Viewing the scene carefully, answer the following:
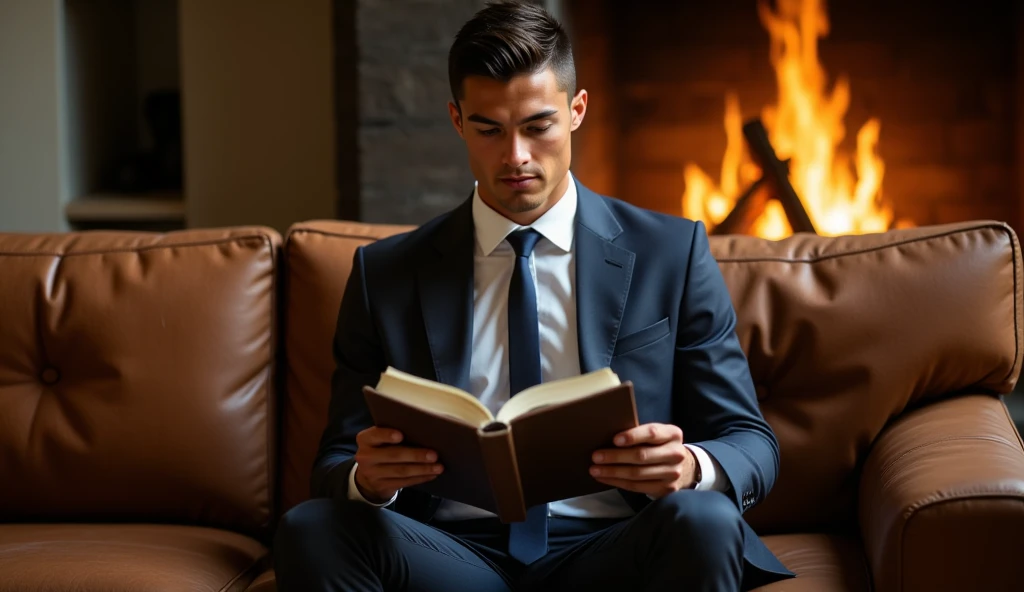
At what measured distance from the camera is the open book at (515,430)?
1280mm

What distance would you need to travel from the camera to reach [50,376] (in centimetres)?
200

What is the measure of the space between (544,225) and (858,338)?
53 cm

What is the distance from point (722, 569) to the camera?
52.7 inches

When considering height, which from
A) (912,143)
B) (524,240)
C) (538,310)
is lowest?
(538,310)

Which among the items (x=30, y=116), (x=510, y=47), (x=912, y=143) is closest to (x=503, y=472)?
(x=510, y=47)

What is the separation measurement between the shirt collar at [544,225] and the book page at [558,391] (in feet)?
1.37

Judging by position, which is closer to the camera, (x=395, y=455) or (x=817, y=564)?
(x=395, y=455)

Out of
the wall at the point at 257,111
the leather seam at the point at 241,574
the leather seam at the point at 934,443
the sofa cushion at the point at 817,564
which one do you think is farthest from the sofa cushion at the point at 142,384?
the wall at the point at 257,111

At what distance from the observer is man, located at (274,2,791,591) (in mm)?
1453

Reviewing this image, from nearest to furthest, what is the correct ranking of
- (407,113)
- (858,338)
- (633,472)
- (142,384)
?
(633,472) < (858,338) < (142,384) < (407,113)

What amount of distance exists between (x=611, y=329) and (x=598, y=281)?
0.08 metres

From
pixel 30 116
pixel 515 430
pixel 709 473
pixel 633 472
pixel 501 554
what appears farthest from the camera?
pixel 30 116

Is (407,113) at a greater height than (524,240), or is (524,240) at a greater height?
(407,113)

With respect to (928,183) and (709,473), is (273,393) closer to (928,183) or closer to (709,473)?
(709,473)
